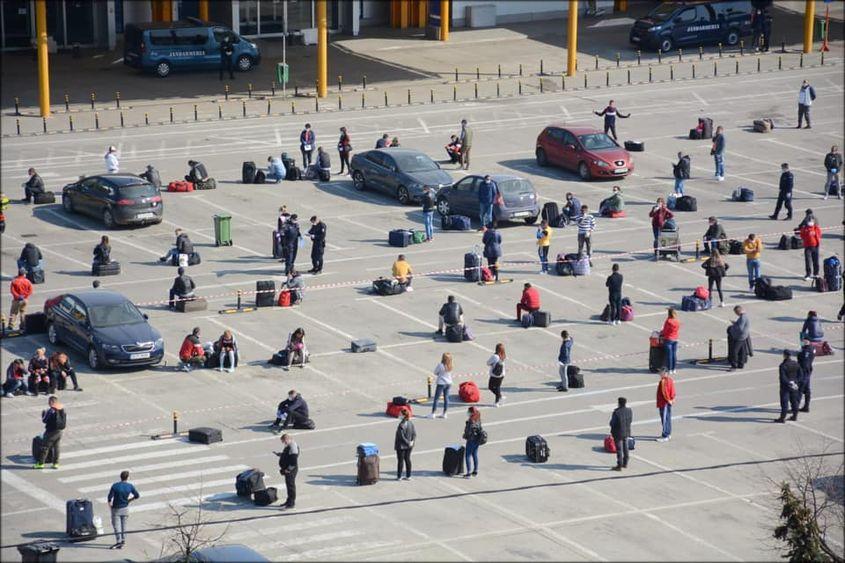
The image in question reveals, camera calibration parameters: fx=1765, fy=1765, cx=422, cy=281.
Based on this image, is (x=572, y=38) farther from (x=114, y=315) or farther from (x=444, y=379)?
(x=444, y=379)

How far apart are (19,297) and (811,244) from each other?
20100 millimetres

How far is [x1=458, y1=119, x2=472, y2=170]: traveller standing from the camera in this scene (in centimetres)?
5588

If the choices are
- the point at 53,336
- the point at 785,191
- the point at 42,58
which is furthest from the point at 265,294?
the point at 42,58

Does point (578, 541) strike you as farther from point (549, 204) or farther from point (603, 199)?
point (603, 199)

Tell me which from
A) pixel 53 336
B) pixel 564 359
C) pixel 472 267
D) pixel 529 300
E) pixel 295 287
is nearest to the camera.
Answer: pixel 564 359

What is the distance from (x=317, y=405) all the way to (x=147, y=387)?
12.5 feet

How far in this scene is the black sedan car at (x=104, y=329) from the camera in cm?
3844

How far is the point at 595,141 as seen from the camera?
56.1 m

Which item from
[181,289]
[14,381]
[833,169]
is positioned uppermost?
[833,169]

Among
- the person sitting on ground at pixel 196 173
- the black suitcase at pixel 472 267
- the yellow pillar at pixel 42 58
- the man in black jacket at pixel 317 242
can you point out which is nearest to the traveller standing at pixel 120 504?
the man in black jacket at pixel 317 242

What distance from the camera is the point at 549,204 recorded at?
165ft

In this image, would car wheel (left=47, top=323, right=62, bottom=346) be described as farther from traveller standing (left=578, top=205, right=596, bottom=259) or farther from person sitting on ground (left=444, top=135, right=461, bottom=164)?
person sitting on ground (left=444, top=135, right=461, bottom=164)

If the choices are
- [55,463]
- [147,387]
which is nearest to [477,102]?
[147,387]

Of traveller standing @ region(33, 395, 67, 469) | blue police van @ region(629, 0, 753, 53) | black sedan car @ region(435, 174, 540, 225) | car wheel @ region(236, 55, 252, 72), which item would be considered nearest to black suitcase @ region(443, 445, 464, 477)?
traveller standing @ region(33, 395, 67, 469)
